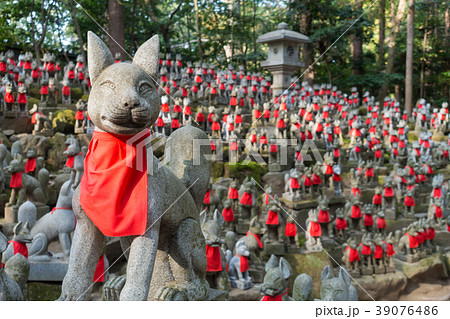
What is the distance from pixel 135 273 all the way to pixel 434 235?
7757 millimetres

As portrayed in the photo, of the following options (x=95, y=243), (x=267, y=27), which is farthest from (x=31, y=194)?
(x=267, y=27)

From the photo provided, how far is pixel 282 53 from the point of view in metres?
12.7

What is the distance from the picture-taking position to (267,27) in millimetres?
19938

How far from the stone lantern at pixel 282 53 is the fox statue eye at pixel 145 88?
35.6 ft

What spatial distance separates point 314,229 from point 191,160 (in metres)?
4.95

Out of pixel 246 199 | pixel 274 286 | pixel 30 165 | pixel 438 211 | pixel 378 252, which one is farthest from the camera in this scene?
pixel 438 211

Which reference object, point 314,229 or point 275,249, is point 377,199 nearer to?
point 314,229

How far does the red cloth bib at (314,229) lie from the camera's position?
7025mm

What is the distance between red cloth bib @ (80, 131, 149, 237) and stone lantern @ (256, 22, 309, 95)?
1098cm

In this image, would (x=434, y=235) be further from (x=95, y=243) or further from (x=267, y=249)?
(x=95, y=243)

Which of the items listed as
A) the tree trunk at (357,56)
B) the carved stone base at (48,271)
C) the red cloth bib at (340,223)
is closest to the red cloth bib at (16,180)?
the carved stone base at (48,271)

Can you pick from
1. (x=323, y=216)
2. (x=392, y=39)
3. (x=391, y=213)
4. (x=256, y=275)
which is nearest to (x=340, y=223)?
(x=323, y=216)

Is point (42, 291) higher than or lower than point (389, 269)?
higher

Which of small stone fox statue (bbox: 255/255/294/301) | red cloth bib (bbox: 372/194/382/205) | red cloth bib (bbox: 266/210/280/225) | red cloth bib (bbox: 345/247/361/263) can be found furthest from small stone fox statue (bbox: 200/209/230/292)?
red cloth bib (bbox: 372/194/382/205)
